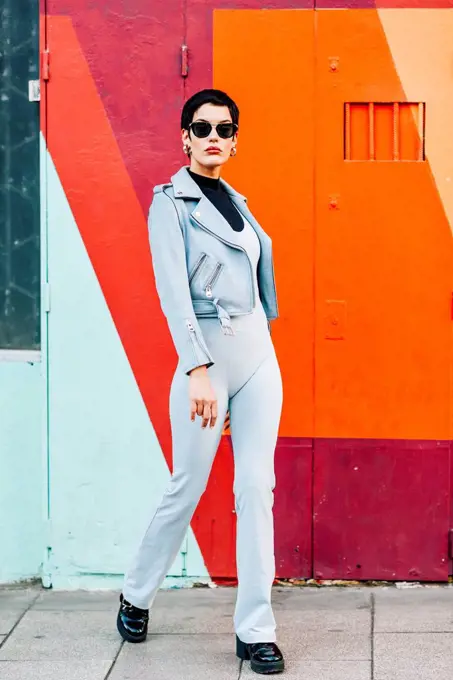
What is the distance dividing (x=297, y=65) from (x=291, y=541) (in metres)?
2.00

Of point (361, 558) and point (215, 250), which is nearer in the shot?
point (215, 250)

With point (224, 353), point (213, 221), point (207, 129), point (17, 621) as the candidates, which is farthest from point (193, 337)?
point (17, 621)

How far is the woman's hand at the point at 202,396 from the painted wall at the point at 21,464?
1.30m

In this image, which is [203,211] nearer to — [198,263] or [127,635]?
[198,263]

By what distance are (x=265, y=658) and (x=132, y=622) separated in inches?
23.1

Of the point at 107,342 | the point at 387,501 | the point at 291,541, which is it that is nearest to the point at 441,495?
the point at 387,501

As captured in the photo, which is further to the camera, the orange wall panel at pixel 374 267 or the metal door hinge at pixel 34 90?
the metal door hinge at pixel 34 90

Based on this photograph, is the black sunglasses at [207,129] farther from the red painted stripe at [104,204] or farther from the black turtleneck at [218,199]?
the red painted stripe at [104,204]

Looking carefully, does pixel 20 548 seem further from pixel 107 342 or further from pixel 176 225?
pixel 176 225

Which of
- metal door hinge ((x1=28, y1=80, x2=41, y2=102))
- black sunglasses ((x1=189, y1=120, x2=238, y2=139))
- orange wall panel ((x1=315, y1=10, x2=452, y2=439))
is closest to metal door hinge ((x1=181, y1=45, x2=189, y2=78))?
orange wall panel ((x1=315, y1=10, x2=452, y2=439))

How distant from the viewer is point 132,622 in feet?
14.6

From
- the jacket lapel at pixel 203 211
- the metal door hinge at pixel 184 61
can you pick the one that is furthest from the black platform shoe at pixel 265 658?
the metal door hinge at pixel 184 61

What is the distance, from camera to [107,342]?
5.03m

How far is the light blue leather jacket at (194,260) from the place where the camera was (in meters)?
4.08
